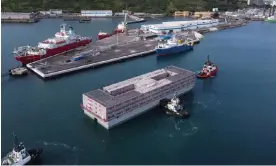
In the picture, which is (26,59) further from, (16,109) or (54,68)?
(16,109)

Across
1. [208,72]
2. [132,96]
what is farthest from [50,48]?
[208,72]

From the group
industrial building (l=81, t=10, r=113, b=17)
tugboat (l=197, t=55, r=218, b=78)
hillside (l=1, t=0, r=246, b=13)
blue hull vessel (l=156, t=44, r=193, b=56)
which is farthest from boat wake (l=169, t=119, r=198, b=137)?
hillside (l=1, t=0, r=246, b=13)

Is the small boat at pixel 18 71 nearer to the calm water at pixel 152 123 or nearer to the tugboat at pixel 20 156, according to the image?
the calm water at pixel 152 123

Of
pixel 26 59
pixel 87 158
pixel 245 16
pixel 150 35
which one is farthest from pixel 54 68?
pixel 245 16

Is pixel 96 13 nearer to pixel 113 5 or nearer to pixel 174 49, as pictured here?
pixel 113 5

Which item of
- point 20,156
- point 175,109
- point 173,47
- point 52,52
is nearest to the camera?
point 20,156
